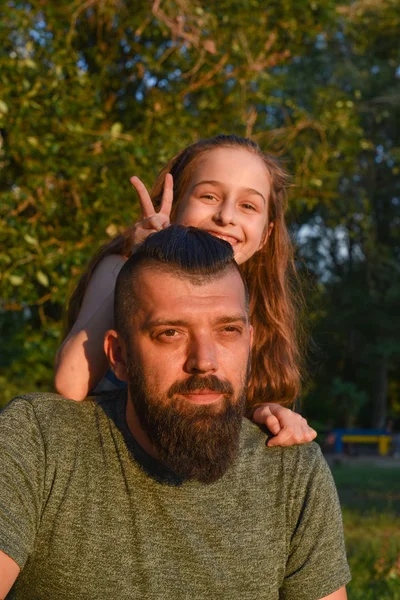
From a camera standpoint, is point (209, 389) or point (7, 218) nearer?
point (209, 389)

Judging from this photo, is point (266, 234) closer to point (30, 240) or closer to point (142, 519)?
point (142, 519)

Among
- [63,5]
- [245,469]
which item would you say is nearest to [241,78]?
[63,5]

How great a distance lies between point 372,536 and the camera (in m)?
7.23

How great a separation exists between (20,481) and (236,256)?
146 centimetres

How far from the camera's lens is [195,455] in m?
2.47

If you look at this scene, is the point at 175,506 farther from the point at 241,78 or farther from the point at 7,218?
the point at 241,78

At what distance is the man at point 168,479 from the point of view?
239cm

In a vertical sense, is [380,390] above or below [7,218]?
below

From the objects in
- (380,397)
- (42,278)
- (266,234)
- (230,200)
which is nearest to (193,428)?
(230,200)

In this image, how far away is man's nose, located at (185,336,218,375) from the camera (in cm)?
244

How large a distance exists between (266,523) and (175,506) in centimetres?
28

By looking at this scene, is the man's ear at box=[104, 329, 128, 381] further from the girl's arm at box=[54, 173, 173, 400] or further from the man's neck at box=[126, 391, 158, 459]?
the girl's arm at box=[54, 173, 173, 400]

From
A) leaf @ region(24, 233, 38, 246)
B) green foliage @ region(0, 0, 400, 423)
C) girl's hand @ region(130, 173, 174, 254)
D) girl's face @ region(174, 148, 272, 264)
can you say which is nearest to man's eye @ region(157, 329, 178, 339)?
girl's hand @ region(130, 173, 174, 254)

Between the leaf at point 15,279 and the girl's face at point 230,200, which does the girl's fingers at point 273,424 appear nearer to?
the girl's face at point 230,200
